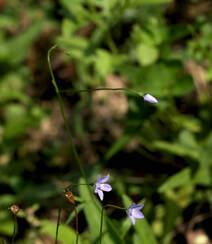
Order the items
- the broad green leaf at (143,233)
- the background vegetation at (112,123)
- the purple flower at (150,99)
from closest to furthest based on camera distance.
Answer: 1. the purple flower at (150,99)
2. the broad green leaf at (143,233)
3. the background vegetation at (112,123)

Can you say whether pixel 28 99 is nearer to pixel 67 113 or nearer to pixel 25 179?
pixel 67 113

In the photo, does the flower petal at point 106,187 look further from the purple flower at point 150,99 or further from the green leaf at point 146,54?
the green leaf at point 146,54

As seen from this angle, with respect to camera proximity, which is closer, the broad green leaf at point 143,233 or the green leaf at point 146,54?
the broad green leaf at point 143,233

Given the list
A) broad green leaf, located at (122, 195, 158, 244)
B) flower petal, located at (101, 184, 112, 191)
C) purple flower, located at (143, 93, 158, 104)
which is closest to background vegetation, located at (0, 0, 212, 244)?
broad green leaf, located at (122, 195, 158, 244)

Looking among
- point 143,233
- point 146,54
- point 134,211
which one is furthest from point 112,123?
point 134,211

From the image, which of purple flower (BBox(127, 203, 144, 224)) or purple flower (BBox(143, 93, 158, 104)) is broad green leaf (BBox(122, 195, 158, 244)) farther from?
purple flower (BBox(143, 93, 158, 104))

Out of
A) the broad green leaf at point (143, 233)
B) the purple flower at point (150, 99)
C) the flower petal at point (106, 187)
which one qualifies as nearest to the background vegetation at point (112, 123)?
the broad green leaf at point (143, 233)

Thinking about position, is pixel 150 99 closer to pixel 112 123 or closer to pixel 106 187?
pixel 106 187

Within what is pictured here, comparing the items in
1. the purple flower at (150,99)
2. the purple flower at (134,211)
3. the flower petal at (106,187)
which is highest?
the purple flower at (150,99)
